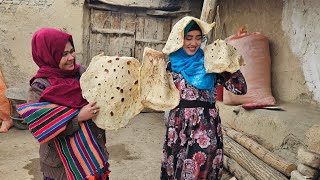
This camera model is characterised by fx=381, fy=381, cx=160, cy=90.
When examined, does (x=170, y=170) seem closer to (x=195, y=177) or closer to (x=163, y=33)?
(x=195, y=177)

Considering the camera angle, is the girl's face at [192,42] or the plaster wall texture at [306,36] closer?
the girl's face at [192,42]

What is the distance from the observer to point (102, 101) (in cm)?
215

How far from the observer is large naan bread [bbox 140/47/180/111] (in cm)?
238

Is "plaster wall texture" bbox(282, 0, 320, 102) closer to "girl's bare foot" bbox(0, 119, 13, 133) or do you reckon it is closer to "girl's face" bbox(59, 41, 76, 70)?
"girl's face" bbox(59, 41, 76, 70)

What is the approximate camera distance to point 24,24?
21.0 ft

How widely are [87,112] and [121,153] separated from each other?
2858 mm

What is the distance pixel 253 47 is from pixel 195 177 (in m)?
2.05

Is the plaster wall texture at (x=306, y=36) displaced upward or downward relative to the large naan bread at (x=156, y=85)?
upward

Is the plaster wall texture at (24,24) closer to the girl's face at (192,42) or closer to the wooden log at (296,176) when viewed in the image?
the girl's face at (192,42)

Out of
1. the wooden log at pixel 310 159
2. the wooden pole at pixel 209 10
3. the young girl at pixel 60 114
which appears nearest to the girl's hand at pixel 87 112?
the young girl at pixel 60 114

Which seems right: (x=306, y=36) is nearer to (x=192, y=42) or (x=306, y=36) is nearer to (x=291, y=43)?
(x=291, y=43)

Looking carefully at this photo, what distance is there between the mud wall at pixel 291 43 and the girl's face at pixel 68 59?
242 cm

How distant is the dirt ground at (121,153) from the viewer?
4066 mm

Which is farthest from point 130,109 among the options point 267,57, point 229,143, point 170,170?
point 267,57
